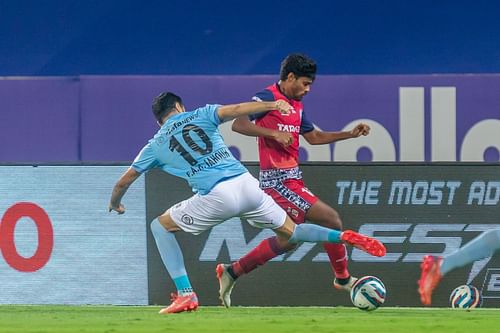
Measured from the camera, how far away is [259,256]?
979 centimetres

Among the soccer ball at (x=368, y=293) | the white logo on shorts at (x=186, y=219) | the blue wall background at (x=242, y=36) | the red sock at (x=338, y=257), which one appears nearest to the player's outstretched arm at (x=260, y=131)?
the white logo on shorts at (x=186, y=219)

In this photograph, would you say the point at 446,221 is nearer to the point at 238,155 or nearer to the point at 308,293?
the point at 308,293

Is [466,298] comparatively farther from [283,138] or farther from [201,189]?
[201,189]

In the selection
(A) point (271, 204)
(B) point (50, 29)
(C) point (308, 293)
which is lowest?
(C) point (308, 293)

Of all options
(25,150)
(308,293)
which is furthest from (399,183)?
(25,150)

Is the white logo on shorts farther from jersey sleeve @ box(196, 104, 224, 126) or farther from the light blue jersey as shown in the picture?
jersey sleeve @ box(196, 104, 224, 126)

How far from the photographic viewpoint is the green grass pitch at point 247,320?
781cm

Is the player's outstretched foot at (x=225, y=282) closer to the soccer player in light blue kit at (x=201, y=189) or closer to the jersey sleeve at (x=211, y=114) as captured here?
the soccer player in light blue kit at (x=201, y=189)

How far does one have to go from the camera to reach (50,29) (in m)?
14.5

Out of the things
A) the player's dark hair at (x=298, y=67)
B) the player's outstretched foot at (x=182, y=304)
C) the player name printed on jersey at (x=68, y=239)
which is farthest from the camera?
the player name printed on jersey at (x=68, y=239)

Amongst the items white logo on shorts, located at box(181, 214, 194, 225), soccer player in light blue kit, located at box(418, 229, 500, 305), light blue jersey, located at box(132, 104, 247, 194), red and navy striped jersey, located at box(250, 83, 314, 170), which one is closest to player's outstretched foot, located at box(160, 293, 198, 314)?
white logo on shorts, located at box(181, 214, 194, 225)

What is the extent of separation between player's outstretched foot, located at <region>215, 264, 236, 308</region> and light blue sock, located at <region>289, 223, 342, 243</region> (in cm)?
83

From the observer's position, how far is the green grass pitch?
7.81 meters

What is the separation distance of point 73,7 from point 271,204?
20.2 feet
